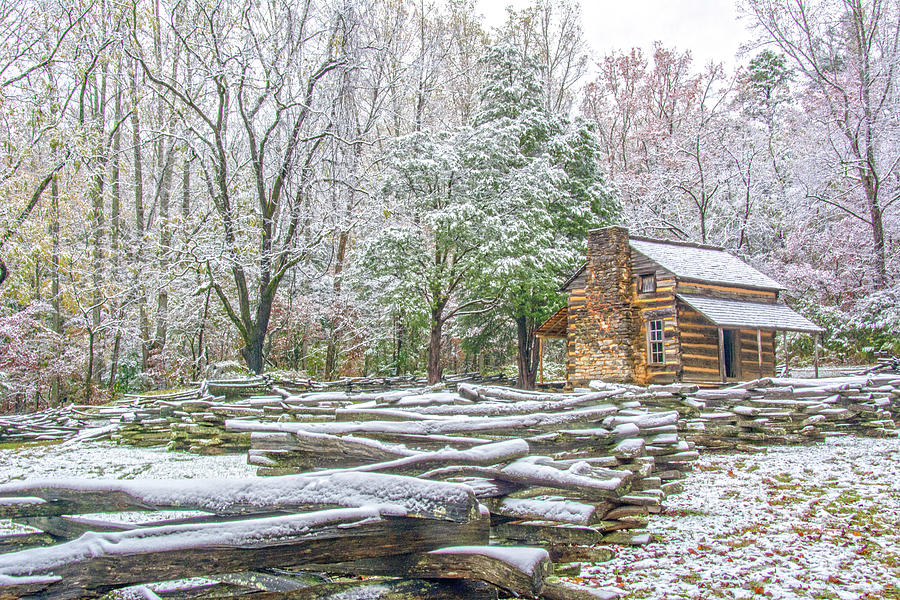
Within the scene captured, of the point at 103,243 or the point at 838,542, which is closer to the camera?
the point at 838,542

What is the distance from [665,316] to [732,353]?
3.29m

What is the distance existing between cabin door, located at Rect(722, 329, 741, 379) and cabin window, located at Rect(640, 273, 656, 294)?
276cm

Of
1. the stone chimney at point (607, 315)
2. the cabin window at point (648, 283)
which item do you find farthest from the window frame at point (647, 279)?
the stone chimney at point (607, 315)

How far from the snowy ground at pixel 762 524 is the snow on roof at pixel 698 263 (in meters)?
9.22

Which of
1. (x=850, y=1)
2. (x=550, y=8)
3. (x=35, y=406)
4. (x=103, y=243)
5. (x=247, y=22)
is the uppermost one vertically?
(x=550, y=8)

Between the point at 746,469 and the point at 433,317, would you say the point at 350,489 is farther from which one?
the point at 433,317

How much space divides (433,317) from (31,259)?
1175cm

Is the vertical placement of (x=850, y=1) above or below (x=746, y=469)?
above

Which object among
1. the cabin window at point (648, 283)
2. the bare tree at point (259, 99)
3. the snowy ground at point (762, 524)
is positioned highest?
the bare tree at point (259, 99)

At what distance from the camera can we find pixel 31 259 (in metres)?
11.9

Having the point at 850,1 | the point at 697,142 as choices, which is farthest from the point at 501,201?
the point at 850,1

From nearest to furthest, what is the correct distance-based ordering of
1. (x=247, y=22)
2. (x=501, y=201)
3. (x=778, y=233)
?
(x=247, y=22), (x=501, y=201), (x=778, y=233)

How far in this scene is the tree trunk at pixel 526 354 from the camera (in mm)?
22750

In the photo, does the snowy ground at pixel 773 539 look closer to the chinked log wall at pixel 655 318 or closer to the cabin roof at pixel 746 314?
the cabin roof at pixel 746 314
